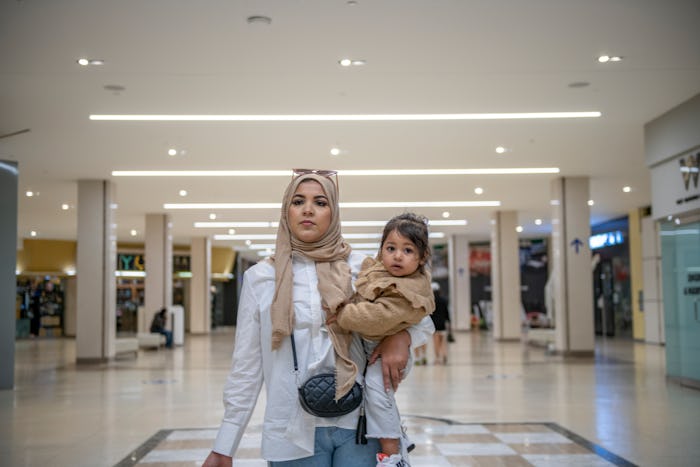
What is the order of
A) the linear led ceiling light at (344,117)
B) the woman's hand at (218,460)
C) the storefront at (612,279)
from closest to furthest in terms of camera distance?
the woman's hand at (218,460), the linear led ceiling light at (344,117), the storefront at (612,279)

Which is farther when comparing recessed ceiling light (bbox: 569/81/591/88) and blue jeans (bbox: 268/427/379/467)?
recessed ceiling light (bbox: 569/81/591/88)

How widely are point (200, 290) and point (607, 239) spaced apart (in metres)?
17.6

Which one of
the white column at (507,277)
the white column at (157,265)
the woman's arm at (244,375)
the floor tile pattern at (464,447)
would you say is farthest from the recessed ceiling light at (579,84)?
the white column at (157,265)

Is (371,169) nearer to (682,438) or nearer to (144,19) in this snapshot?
(144,19)

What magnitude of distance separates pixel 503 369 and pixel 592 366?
2.04m

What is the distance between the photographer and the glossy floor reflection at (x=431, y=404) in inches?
317

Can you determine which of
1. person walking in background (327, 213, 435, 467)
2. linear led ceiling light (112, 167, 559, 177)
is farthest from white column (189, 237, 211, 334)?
person walking in background (327, 213, 435, 467)

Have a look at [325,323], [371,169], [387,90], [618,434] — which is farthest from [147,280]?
[325,323]

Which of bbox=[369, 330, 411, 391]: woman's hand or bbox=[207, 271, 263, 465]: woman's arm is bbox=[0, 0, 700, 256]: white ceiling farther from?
bbox=[369, 330, 411, 391]: woman's hand

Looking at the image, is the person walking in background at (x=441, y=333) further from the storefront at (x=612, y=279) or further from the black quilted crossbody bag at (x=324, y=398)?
the black quilted crossbody bag at (x=324, y=398)

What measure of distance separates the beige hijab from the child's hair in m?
0.17

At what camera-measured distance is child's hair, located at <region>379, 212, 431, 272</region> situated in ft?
9.21

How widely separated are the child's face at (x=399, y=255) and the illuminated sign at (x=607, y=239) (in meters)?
29.8

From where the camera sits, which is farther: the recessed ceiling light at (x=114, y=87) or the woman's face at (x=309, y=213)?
the recessed ceiling light at (x=114, y=87)
